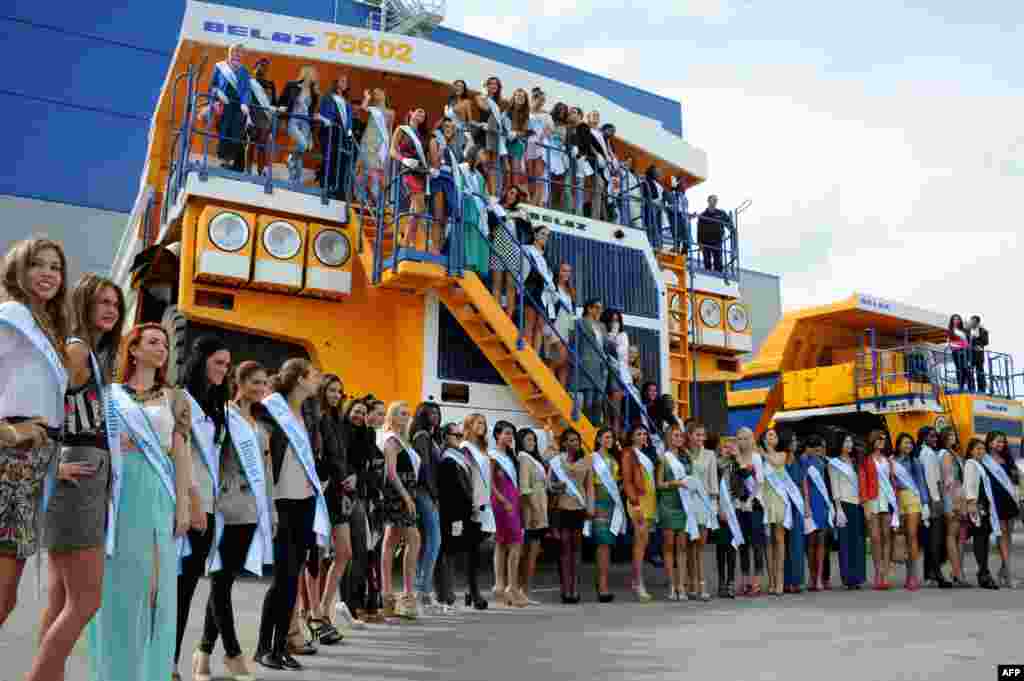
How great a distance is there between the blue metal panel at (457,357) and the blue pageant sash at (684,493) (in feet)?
7.16

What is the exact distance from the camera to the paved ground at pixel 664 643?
187 inches

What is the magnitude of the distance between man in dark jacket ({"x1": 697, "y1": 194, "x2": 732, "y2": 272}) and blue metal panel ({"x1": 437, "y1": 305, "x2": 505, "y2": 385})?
15.0 ft

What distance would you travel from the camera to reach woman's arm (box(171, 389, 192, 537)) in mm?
3811

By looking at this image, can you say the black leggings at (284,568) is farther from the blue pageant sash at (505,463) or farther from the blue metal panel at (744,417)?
the blue metal panel at (744,417)

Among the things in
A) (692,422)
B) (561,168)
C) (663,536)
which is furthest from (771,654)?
(561,168)

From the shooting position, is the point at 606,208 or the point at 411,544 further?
the point at 606,208

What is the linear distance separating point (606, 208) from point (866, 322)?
344 inches

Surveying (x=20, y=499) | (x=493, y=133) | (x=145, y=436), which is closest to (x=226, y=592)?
(x=145, y=436)

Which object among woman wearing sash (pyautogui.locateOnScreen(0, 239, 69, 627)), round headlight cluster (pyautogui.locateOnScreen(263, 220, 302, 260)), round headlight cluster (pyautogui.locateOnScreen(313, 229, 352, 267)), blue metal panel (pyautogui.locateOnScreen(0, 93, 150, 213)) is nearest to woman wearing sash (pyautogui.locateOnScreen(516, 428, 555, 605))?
round headlight cluster (pyautogui.locateOnScreen(313, 229, 352, 267))

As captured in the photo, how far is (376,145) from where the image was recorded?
10.5 meters

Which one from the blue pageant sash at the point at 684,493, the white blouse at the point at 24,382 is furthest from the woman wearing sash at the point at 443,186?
the white blouse at the point at 24,382

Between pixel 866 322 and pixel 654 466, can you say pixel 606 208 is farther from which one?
pixel 866 322

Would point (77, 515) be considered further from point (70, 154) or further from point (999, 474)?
point (70, 154)

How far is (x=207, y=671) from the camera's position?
446 centimetres
